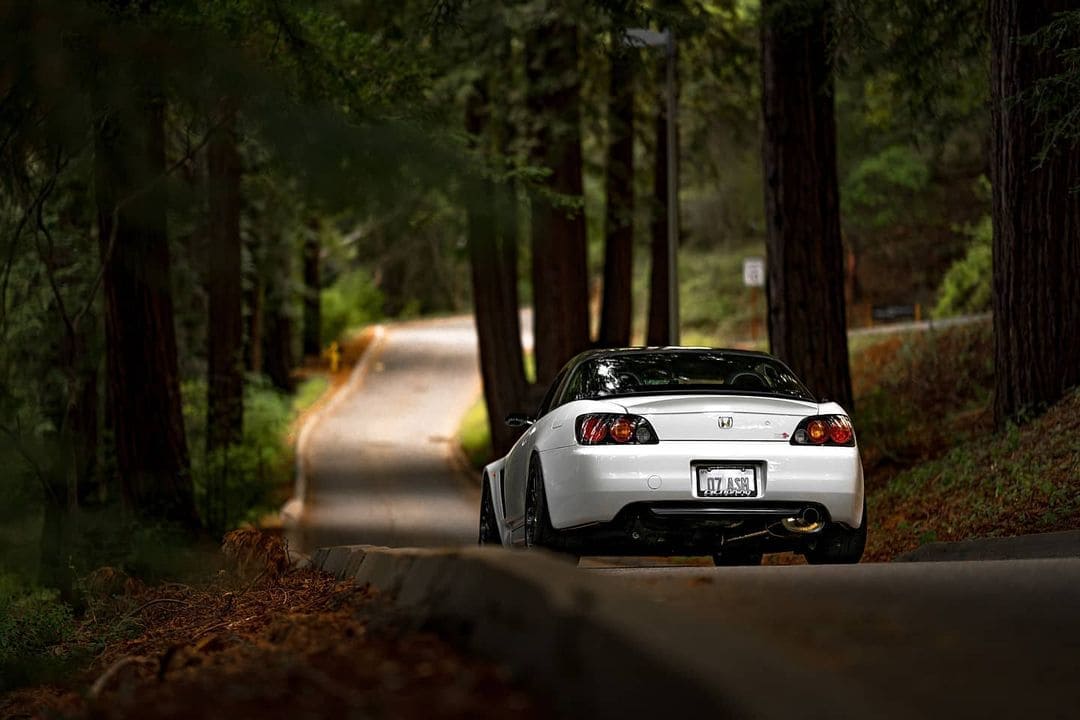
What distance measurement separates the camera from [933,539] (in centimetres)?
1423

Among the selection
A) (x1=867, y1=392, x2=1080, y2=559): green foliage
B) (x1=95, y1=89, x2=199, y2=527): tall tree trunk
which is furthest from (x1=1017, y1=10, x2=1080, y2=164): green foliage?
(x1=95, y1=89, x2=199, y2=527): tall tree trunk

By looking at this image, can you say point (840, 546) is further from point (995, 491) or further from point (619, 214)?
point (619, 214)

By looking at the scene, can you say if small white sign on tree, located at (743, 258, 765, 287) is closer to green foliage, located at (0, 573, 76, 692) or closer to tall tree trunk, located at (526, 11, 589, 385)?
tall tree trunk, located at (526, 11, 589, 385)

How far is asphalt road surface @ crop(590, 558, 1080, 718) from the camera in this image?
5242 millimetres

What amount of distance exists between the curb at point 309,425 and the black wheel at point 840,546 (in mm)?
16704

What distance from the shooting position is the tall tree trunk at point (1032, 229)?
52.4ft

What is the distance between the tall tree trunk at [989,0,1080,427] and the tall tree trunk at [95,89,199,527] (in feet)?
32.4

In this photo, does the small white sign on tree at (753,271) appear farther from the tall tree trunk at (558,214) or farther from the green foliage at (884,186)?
the tall tree trunk at (558,214)

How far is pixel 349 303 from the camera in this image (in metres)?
72.6

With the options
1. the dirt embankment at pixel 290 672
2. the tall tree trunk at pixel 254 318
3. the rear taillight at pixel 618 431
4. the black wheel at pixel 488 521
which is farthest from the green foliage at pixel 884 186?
the dirt embankment at pixel 290 672

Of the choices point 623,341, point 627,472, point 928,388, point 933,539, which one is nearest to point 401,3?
point 623,341

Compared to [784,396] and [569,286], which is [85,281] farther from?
[784,396]

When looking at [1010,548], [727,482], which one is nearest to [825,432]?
[727,482]

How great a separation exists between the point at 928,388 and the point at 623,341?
1032cm
